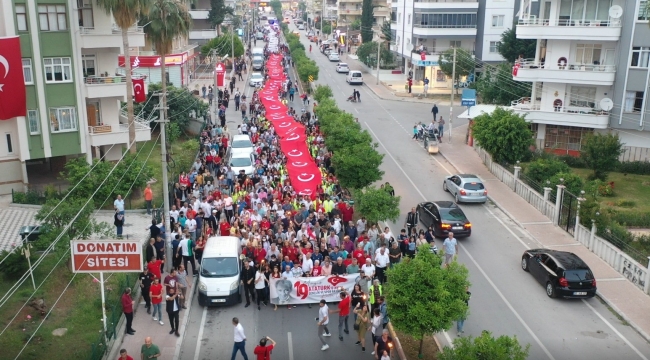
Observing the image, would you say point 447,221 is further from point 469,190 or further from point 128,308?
point 128,308

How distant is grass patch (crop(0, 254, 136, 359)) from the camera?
17594mm

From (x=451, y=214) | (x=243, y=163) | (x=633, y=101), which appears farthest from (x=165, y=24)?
(x=633, y=101)

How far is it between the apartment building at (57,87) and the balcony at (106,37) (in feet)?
0.17

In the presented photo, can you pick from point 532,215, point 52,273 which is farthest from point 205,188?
point 532,215

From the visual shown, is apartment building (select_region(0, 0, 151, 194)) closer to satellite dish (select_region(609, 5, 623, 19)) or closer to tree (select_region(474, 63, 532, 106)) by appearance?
satellite dish (select_region(609, 5, 623, 19))

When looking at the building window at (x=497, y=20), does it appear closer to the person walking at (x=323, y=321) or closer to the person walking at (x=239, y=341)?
the person walking at (x=323, y=321)

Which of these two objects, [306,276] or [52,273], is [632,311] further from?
[52,273]

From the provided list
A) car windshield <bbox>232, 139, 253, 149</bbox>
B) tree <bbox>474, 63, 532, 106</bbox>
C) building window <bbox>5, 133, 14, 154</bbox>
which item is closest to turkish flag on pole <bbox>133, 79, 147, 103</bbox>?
car windshield <bbox>232, 139, 253, 149</bbox>

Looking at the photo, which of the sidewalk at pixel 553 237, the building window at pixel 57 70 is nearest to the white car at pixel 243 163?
the building window at pixel 57 70

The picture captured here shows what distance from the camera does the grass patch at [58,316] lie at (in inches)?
693

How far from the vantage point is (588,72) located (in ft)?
131

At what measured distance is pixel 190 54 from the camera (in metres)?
75.1

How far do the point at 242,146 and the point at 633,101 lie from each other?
23671 millimetres

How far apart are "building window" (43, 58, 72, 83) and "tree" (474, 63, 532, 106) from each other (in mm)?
34629
